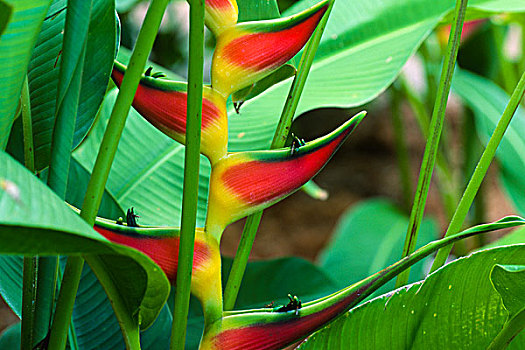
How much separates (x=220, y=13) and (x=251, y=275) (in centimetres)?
47

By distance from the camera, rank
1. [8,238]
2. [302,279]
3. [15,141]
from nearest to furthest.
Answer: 1. [8,238]
2. [15,141]
3. [302,279]

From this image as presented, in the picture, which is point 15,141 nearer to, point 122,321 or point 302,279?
point 122,321

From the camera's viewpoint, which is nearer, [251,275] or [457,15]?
[457,15]

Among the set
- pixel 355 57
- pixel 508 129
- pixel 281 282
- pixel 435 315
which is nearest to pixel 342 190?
pixel 508 129

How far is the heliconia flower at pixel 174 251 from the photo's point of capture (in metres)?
0.24

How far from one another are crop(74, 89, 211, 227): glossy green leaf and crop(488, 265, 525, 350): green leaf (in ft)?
0.73

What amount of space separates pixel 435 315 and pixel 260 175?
12cm

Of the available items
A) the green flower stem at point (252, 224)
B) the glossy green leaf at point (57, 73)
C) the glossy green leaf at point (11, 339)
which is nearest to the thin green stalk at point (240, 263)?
the green flower stem at point (252, 224)

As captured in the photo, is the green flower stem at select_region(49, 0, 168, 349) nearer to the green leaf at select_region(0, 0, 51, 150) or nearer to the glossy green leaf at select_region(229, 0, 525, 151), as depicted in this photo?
the green leaf at select_region(0, 0, 51, 150)

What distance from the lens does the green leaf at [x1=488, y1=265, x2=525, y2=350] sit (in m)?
0.23

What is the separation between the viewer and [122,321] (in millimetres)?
249

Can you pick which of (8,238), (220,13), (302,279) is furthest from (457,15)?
(302,279)

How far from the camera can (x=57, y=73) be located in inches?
12.6

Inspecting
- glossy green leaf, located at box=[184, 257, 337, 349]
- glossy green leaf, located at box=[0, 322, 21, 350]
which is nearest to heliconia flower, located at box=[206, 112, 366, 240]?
glossy green leaf, located at box=[0, 322, 21, 350]
